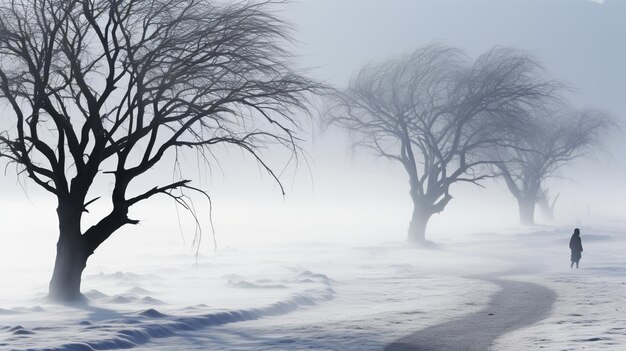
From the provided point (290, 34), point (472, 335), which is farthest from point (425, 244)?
point (472, 335)

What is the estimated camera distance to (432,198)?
49.4 m

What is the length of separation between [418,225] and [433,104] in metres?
6.72

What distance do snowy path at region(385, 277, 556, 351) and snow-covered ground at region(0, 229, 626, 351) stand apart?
1.07 ft

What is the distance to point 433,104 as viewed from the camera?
49938 mm

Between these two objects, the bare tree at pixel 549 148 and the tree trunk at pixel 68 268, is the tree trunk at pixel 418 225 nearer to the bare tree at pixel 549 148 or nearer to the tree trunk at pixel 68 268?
the bare tree at pixel 549 148

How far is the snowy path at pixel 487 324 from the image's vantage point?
1468 centimetres

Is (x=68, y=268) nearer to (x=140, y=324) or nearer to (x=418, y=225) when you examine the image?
(x=140, y=324)

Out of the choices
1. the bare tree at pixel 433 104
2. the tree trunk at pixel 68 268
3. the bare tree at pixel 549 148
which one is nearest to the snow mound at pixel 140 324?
the tree trunk at pixel 68 268

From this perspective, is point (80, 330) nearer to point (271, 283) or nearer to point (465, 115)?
point (271, 283)

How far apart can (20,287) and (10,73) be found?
10265mm

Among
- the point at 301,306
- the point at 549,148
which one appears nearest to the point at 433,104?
Answer: the point at 549,148

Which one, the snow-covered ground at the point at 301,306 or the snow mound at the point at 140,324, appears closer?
the snow mound at the point at 140,324

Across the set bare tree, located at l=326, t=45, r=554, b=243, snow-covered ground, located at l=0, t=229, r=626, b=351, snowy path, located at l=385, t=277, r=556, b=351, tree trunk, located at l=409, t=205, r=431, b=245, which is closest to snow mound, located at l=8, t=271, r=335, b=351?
snow-covered ground, located at l=0, t=229, r=626, b=351

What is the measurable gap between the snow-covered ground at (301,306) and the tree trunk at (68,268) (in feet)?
1.72
